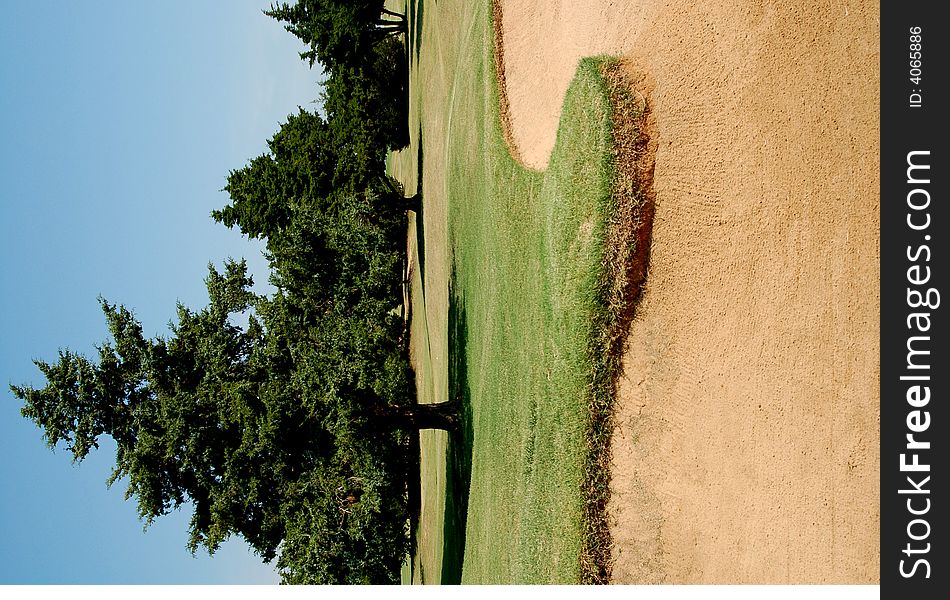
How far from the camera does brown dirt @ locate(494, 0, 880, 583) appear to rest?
9352mm

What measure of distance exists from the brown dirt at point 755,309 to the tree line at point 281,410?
408 inches

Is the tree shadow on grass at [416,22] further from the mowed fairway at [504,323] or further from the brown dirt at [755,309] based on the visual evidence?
the brown dirt at [755,309]

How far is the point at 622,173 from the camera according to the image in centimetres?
1228

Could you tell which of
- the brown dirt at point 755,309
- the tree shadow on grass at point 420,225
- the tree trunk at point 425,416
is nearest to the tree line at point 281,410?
the tree trunk at point 425,416

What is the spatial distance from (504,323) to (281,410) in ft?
20.0

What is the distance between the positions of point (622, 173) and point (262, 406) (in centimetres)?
1181

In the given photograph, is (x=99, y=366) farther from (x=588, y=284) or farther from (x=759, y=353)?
(x=759, y=353)

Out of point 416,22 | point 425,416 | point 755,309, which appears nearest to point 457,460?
Answer: point 425,416

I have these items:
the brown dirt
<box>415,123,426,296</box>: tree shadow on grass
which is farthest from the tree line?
the brown dirt

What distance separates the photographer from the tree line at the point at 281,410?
19438 millimetres

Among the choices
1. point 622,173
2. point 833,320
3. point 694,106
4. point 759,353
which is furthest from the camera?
point 622,173

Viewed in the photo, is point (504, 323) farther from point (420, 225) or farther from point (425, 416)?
point (420, 225)

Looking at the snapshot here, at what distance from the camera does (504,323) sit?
60.6 feet
